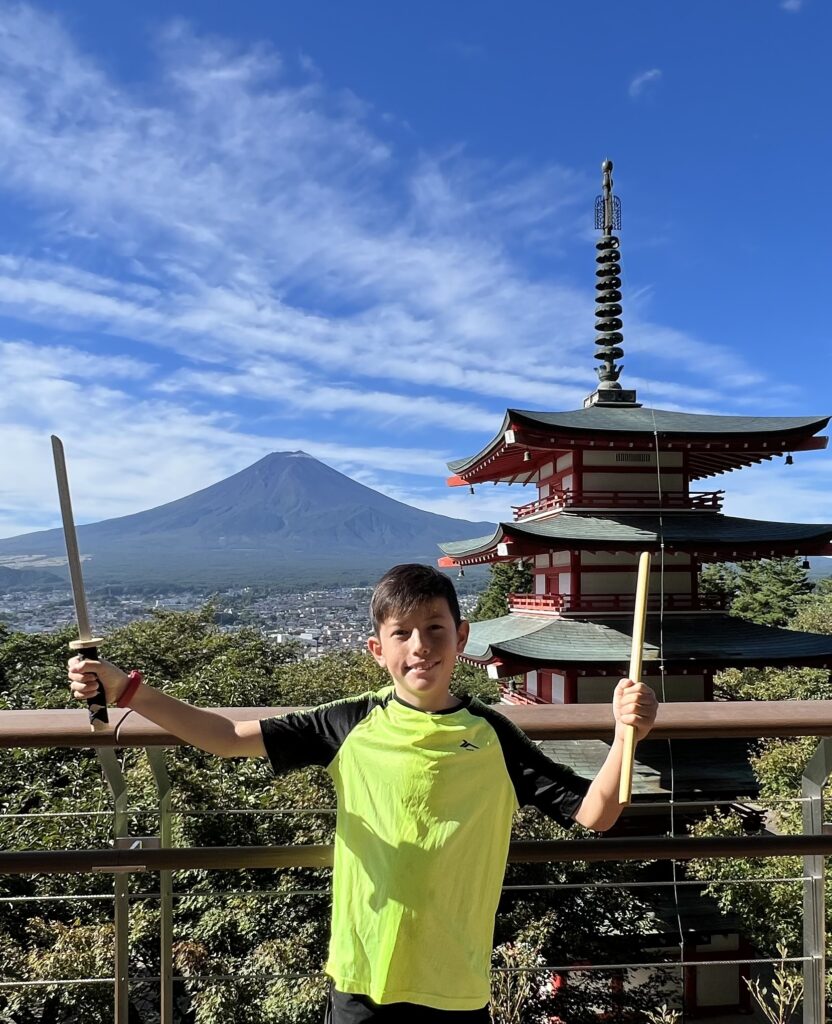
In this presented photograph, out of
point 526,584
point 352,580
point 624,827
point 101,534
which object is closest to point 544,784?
point 624,827

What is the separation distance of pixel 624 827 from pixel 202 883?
5300 millimetres

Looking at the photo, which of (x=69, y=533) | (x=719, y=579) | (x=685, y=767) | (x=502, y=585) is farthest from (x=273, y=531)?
(x=69, y=533)

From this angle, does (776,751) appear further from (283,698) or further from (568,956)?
(283,698)

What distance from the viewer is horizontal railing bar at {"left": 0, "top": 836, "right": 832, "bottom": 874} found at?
1323 mm

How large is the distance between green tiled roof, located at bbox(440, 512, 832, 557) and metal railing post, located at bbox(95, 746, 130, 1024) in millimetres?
8608

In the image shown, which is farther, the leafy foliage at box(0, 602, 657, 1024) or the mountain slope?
the mountain slope

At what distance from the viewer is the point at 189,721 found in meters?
1.26

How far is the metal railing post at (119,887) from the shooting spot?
4.64ft

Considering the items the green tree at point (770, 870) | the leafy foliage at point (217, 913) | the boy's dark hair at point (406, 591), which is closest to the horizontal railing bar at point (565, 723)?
the boy's dark hair at point (406, 591)

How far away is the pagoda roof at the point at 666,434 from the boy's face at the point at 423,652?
8.70 meters

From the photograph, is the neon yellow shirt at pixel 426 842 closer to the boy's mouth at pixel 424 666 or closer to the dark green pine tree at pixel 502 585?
the boy's mouth at pixel 424 666

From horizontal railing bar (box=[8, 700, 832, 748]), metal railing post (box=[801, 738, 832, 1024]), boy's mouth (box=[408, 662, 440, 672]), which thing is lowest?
metal railing post (box=[801, 738, 832, 1024])

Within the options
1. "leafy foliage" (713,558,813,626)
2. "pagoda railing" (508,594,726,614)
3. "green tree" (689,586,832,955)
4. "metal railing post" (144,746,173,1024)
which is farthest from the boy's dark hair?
"leafy foliage" (713,558,813,626)

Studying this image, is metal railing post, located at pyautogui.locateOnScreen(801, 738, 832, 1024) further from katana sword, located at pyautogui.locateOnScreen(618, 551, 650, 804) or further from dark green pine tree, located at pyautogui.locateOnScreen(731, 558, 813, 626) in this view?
dark green pine tree, located at pyautogui.locateOnScreen(731, 558, 813, 626)
